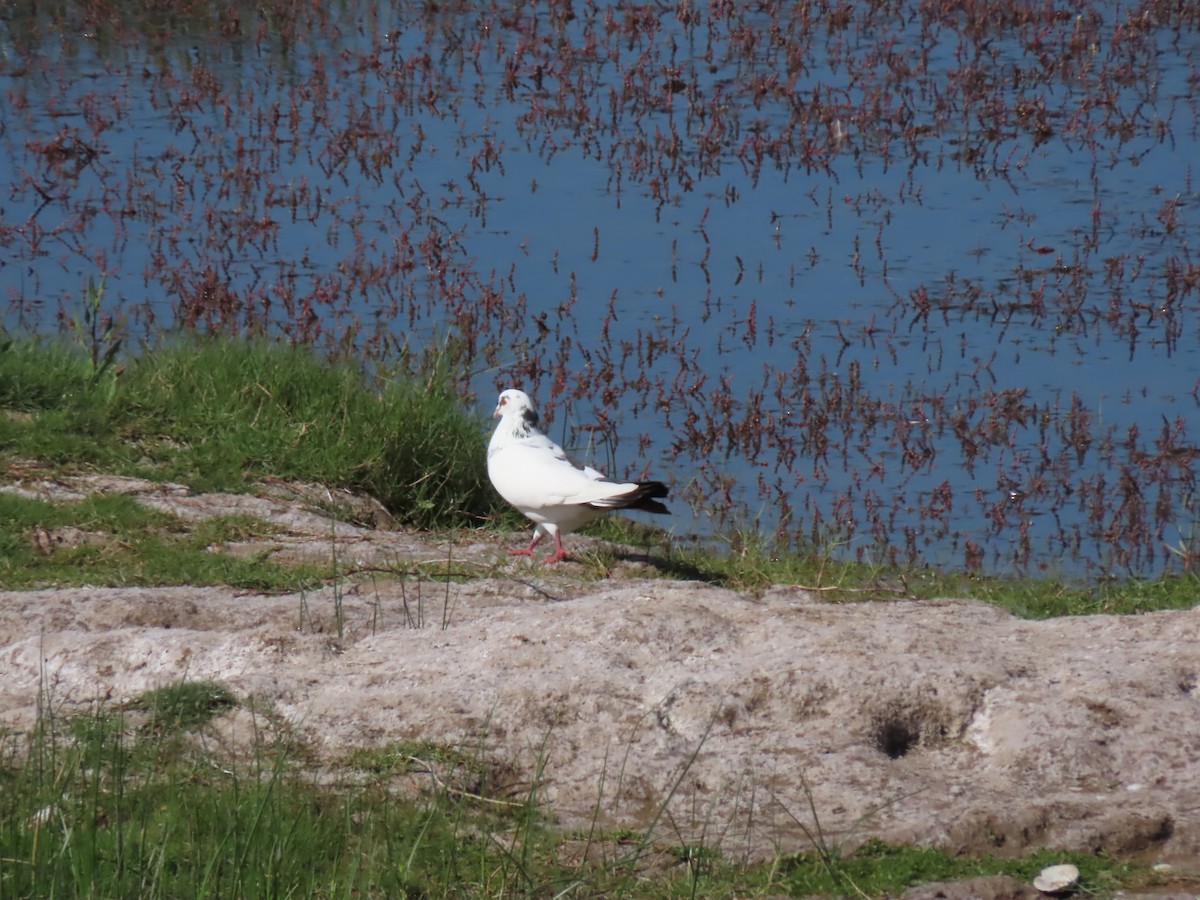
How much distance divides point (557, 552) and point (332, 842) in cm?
383

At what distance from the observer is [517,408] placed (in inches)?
333

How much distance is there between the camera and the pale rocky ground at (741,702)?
4.22m

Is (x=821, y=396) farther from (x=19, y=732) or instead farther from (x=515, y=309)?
(x=19, y=732)

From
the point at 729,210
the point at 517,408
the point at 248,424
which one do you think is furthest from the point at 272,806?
the point at 729,210

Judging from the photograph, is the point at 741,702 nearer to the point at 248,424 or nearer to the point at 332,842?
the point at 332,842

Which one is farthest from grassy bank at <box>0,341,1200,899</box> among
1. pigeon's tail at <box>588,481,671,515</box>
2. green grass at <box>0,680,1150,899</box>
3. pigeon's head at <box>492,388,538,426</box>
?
pigeon's head at <box>492,388,538,426</box>

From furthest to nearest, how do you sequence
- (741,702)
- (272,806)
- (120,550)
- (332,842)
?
(120,550), (741,702), (332,842), (272,806)

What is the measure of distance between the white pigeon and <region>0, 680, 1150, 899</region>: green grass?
3021 mm

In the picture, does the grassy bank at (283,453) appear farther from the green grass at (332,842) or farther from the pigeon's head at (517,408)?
the green grass at (332,842)

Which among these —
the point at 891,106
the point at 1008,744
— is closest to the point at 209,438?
the point at 1008,744

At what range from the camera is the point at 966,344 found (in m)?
11.9

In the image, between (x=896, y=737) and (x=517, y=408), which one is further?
(x=517, y=408)

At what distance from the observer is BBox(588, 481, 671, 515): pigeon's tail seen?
725 cm

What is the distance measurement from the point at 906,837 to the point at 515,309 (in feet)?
27.3
